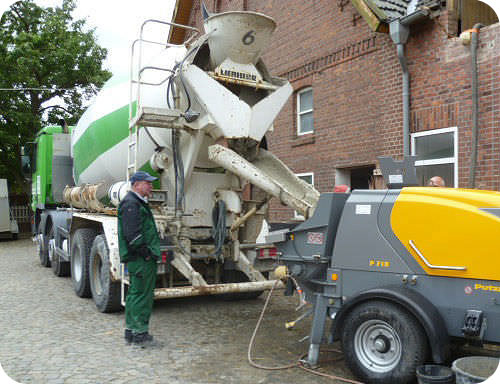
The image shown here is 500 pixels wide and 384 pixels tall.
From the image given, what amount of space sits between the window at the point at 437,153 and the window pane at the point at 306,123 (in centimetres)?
324

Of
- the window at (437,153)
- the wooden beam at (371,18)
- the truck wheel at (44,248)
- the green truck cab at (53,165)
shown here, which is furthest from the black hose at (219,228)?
the truck wheel at (44,248)

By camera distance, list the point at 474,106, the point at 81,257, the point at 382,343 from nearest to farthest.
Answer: the point at 382,343, the point at 474,106, the point at 81,257

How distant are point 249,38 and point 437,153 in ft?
12.8

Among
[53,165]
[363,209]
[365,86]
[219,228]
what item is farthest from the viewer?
[53,165]

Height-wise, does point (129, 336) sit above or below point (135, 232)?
below

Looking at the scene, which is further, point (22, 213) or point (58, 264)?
point (22, 213)

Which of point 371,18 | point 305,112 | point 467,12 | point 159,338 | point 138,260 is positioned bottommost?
point 159,338

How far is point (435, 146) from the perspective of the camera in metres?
8.10

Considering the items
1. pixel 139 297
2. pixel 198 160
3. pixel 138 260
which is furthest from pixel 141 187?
pixel 198 160

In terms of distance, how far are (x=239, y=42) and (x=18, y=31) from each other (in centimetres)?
1981

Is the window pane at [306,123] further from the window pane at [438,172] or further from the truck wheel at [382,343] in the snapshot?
the truck wheel at [382,343]

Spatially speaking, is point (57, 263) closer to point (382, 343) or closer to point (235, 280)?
point (235, 280)

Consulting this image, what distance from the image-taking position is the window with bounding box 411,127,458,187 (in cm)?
784

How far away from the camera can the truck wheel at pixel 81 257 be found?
756 centimetres
